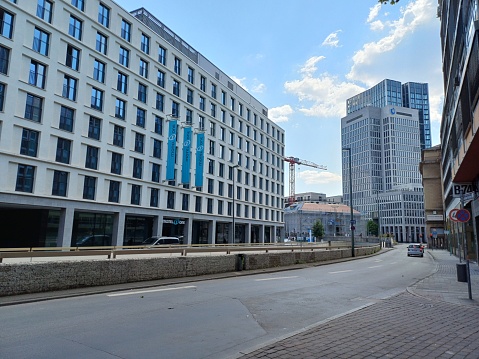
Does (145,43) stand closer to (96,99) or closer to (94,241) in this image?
(96,99)

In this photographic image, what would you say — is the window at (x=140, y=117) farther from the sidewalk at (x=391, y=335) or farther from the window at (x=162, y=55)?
the sidewalk at (x=391, y=335)

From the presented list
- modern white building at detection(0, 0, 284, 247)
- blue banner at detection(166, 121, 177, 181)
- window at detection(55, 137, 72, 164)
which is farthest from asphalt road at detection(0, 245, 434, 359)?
blue banner at detection(166, 121, 177, 181)

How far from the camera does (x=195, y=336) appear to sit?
245 inches

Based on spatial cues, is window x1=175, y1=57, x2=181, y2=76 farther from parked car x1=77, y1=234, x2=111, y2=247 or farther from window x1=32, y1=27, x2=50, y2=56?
parked car x1=77, y1=234, x2=111, y2=247

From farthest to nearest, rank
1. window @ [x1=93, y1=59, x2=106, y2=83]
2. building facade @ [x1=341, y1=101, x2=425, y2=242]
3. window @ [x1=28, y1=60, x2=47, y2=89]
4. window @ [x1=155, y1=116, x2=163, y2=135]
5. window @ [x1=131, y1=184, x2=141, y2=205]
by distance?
building facade @ [x1=341, y1=101, x2=425, y2=242], window @ [x1=155, y1=116, x2=163, y2=135], window @ [x1=131, y1=184, x2=141, y2=205], window @ [x1=93, y1=59, x2=106, y2=83], window @ [x1=28, y1=60, x2=47, y2=89]

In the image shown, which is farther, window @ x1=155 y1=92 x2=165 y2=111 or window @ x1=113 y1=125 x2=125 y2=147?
window @ x1=155 y1=92 x2=165 y2=111

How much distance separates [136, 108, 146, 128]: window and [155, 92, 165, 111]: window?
2427mm

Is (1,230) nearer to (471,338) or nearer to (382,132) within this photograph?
(471,338)

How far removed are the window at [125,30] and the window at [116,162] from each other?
519 inches

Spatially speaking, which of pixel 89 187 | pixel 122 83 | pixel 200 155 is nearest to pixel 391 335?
pixel 89 187

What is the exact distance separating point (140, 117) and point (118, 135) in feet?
13.2

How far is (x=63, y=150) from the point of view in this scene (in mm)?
32656

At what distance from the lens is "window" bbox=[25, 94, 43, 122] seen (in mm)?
30172

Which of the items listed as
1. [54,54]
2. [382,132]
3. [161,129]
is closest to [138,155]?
[161,129]
